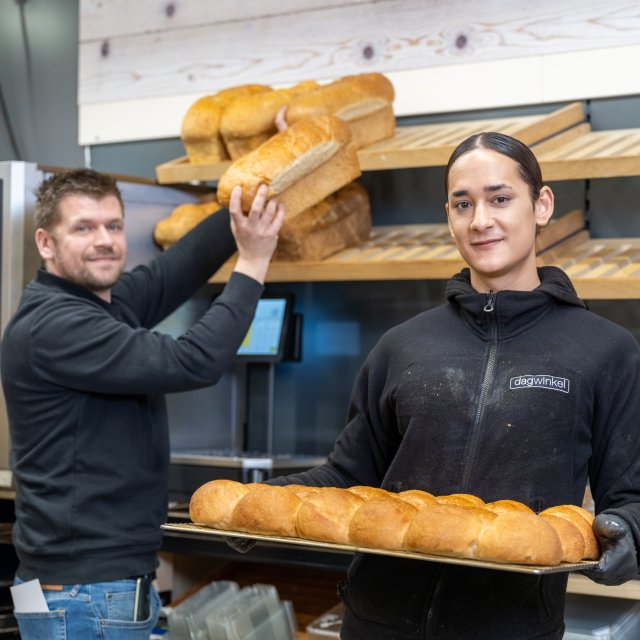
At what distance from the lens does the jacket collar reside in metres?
1.50

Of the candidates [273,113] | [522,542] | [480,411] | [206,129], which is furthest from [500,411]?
[206,129]

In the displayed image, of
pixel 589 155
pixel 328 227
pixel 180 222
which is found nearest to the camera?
pixel 589 155

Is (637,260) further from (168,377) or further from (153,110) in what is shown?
(153,110)

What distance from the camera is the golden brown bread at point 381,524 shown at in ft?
4.30

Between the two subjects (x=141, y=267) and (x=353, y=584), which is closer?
(x=353, y=584)

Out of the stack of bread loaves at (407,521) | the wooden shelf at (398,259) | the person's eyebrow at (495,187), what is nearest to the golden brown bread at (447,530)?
the stack of bread loaves at (407,521)

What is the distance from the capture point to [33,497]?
2123 millimetres

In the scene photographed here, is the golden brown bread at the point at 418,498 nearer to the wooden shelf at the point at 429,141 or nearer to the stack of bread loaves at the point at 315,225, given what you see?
the wooden shelf at the point at 429,141

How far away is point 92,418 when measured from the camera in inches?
83.2

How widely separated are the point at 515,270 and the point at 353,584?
0.53m

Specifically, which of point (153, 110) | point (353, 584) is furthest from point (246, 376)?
point (353, 584)

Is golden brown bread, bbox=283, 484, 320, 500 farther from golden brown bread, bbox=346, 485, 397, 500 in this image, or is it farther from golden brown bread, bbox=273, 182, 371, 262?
golden brown bread, bbox=273, 182, 371, 262

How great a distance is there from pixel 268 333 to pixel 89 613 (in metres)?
1.06

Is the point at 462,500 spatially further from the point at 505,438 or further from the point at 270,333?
the point at 270,333
